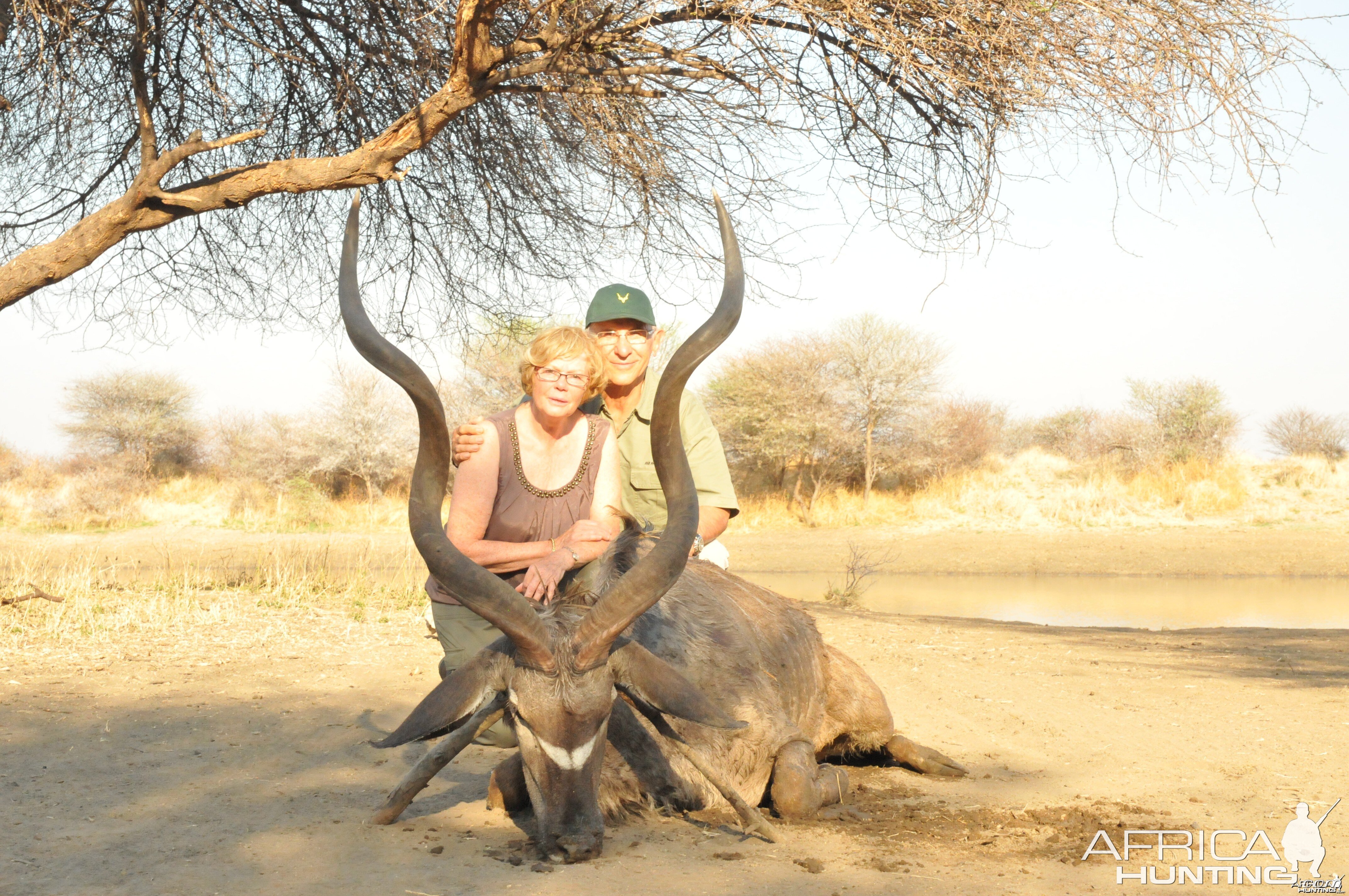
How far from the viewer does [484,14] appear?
5805 millimetres

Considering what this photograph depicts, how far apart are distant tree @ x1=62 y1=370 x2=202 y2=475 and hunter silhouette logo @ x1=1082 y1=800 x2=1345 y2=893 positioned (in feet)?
118

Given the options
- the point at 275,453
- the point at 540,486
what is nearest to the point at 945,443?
the point at 275,453

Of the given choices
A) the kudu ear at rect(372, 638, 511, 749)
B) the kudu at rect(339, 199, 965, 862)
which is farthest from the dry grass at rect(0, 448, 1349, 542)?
the kudu ear at rect(372, 638, 511, 749)

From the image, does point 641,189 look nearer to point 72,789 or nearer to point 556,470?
point 556,470

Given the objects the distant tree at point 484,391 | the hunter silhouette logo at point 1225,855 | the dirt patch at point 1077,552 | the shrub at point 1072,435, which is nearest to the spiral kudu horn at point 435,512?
the hunter silhouette logo at point 1225,855

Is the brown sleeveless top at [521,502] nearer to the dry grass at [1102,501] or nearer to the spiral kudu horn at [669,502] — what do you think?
the spiral kudu horn at [669,502]

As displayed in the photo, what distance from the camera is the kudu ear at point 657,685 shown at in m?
3.90

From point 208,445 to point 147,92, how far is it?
31.9 m

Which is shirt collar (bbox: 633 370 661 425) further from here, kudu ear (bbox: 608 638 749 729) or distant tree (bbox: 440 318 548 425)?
distant tree (bbox: 440 318 548 425)

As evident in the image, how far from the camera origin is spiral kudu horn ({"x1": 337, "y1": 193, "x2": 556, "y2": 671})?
3697 millimetres

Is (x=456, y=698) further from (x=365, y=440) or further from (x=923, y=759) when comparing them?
(x=365, y=440)

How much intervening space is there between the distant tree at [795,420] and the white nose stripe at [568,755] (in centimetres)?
2758

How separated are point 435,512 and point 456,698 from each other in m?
0.65

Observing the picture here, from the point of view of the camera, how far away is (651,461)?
597 centimetres
